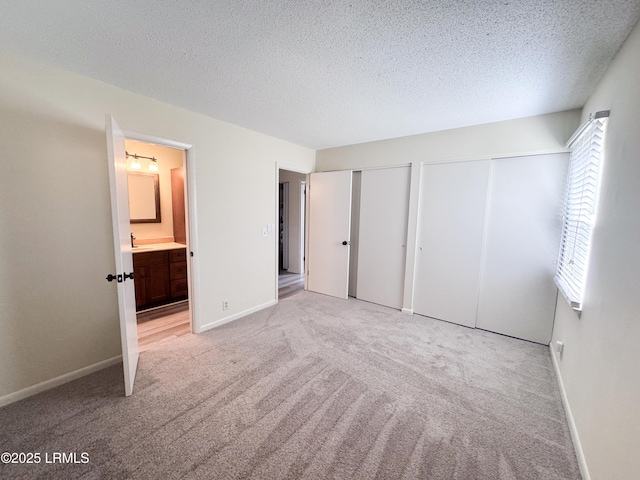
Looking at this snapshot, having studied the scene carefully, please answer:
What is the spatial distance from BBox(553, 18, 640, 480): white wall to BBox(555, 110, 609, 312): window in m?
0.12

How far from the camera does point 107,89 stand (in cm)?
207

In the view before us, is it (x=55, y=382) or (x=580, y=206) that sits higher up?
(x=580, y=206)

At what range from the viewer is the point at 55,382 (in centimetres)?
197

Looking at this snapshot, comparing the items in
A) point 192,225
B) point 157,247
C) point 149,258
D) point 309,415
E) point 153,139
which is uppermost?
point 153,139

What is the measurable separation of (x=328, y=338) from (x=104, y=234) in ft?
7.52

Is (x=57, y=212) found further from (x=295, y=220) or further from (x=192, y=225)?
(x=295, y=220)

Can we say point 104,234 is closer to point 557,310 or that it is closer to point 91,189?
point 91,189

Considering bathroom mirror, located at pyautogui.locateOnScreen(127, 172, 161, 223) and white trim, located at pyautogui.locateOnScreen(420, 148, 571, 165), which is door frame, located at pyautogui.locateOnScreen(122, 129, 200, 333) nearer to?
bathroom mirror, located at pyautogui.locateOnScreen(127, 172, 161, 223)

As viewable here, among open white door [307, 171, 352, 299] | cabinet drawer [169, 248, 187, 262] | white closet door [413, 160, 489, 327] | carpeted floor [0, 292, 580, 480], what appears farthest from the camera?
open white door [307, 171, 352, 299]

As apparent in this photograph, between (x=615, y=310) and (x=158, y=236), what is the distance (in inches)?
191

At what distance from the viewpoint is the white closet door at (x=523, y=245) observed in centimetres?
260

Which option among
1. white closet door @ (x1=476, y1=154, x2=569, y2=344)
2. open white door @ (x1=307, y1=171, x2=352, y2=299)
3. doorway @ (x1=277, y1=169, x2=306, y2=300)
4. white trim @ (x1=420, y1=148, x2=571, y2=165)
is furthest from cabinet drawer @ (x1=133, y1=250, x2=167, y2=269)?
white closet door @ (x1=476, y1=154, x2=569, y2=344)

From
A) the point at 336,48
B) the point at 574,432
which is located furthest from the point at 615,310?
the point at 336,48

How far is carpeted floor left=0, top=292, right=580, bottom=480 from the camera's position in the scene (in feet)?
4.54
